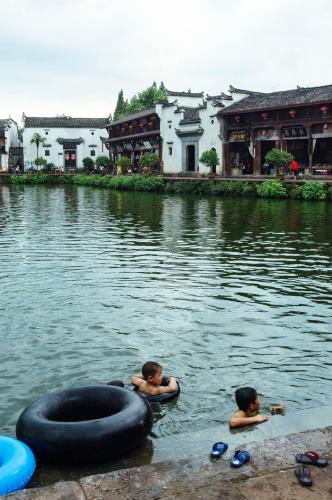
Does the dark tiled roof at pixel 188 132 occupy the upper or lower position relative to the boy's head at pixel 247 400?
upper

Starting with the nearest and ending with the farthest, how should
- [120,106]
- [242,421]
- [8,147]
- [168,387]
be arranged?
[242,421], [168,387], [8,147], [120,106]

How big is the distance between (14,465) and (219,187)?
3768 cm

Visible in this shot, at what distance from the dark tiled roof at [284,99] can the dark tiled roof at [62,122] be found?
134 feet

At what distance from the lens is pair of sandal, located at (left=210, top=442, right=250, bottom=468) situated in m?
5.13

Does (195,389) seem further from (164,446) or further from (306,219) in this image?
(306,219)

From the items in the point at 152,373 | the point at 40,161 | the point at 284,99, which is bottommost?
the point at 152,373

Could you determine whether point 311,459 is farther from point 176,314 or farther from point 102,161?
point 102,161

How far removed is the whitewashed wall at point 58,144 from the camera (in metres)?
84.4

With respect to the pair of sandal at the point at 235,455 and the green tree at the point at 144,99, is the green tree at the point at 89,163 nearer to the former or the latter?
the green tree at the point at 144,99

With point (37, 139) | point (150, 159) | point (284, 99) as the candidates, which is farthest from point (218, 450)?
point (37, 139)

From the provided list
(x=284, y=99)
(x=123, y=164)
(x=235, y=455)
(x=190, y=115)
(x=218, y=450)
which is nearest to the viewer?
(x=235, y=455)

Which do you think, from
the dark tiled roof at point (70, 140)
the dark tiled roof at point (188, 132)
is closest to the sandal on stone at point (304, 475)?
the dark tiled roof at point (188, 132)

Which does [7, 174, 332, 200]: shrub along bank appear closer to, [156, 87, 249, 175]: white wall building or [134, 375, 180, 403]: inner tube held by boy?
[156, 87, 249, 175]: white wall building

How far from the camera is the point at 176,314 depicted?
10930mm
